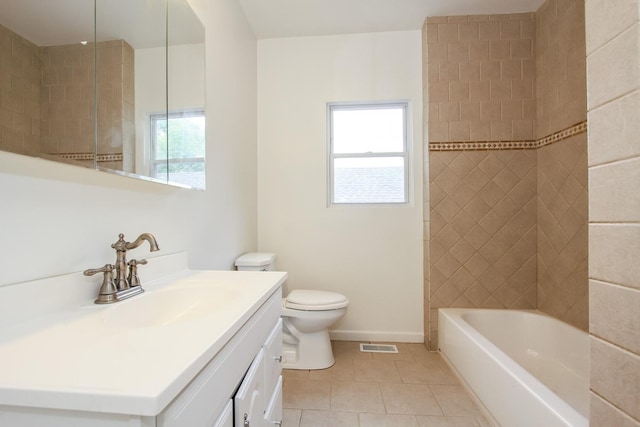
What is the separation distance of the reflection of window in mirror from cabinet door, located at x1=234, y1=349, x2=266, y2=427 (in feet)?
2.68

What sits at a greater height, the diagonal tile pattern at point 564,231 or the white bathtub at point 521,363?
the diagonal tile pattern at point 564,231

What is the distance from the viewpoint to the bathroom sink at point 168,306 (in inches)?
31.7

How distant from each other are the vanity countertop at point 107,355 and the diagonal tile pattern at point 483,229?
68.6 inches

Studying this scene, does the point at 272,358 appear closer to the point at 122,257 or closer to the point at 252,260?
the point at 122,257

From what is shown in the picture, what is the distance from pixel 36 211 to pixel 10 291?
0.64ft

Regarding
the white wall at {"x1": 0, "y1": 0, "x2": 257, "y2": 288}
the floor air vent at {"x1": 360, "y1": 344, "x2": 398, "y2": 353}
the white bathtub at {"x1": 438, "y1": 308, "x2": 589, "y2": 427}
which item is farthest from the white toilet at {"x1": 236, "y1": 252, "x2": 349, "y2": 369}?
the white bathtub at {"x1": 438, "y1": 308, "x2": 589, "y2": 427}

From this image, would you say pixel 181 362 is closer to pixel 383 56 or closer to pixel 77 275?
pixel 77 275

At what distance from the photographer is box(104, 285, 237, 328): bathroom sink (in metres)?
0.81

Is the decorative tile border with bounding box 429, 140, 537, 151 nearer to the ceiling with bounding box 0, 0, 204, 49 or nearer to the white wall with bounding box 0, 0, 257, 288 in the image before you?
the white wall with bounding box 0, 0, 257, 288

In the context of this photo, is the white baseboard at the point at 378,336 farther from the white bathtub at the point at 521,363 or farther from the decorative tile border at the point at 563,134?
the decorative tile border at the point at 563,134

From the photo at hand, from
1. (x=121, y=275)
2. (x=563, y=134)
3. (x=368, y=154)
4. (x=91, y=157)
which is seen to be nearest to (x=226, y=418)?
(x=121, y=275)

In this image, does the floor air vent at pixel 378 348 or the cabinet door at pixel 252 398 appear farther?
the floor air vent at pixel 378 348

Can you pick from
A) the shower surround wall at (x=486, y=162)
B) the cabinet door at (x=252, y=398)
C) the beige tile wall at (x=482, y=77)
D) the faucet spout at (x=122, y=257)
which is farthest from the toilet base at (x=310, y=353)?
the beige tile wall at (x=482, y=77)

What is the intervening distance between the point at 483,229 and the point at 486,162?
0.51 metres
